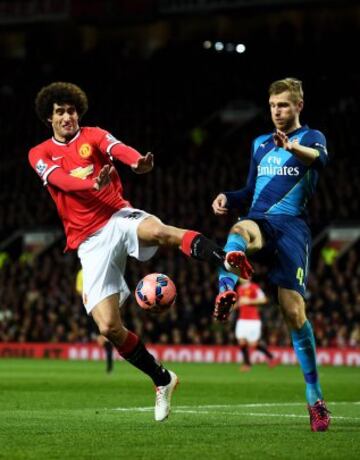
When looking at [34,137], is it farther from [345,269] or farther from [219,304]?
[219,304]

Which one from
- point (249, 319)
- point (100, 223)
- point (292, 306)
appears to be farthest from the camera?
point (249, 319)

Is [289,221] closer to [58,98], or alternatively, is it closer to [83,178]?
[83,178]

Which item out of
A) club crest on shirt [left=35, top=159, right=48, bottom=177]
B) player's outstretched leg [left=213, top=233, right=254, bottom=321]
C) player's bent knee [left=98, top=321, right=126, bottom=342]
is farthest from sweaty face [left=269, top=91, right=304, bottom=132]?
player's bent knee [left=98, top=321, right=126, bottom=342]

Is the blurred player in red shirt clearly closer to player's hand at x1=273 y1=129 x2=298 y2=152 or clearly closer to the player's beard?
the player's beard

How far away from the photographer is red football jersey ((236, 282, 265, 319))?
21.9 meters

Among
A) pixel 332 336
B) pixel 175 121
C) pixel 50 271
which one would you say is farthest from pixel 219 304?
pixel 175 121

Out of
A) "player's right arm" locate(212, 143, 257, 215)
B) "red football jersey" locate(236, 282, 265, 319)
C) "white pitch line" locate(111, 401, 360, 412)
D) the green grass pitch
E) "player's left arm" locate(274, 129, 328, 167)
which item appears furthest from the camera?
"red football jersey" locate(236, 282, 265, 319)

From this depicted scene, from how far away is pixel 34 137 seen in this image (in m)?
40.9

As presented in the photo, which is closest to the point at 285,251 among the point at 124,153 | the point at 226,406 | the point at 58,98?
the point at 124,153

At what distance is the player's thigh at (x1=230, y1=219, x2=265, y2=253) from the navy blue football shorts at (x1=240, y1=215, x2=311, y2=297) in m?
0.07

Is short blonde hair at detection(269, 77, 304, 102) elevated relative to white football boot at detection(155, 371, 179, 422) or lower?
elevated

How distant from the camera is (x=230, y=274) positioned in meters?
8.27

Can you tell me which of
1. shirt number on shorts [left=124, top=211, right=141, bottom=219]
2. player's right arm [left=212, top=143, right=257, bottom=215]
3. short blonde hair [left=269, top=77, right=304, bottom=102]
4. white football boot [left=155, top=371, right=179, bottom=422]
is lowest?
white football boot [left=155, top=371, right=179, bottom=422]

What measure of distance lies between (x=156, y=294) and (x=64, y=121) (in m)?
1.70
